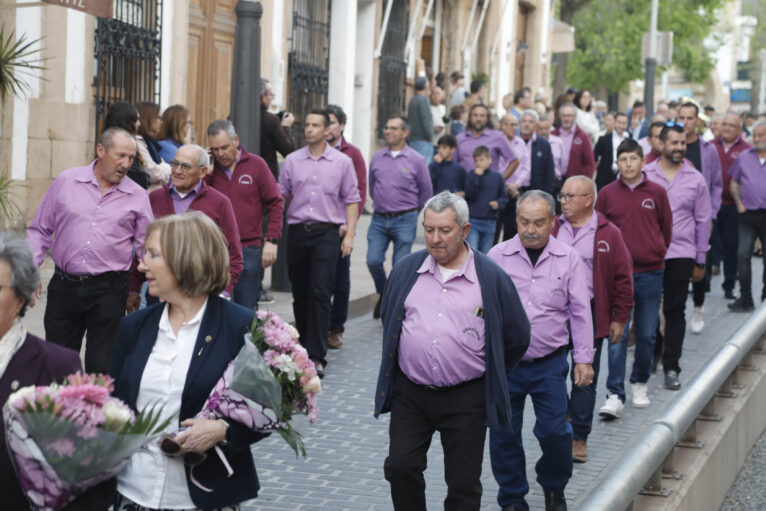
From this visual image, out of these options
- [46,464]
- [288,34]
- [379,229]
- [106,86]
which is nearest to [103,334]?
[46,464]

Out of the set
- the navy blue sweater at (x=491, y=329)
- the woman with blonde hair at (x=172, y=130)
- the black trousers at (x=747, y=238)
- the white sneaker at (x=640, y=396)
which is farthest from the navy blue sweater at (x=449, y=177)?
the navy blue sweater at (x=491, y=329)

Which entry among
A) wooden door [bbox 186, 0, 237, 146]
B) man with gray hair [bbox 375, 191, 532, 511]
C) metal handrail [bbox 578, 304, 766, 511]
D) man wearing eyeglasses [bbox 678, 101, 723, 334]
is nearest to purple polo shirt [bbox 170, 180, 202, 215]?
man with gray hair [bbox 375, 191, 532, 511]

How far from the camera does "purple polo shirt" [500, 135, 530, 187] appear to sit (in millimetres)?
16062

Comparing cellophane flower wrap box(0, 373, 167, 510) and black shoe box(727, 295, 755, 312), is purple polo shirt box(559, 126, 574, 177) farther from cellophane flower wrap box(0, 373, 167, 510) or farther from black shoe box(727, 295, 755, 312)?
cellophane flower wrap box(0, 373, 167, 510)

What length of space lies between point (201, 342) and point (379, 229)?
8606mm

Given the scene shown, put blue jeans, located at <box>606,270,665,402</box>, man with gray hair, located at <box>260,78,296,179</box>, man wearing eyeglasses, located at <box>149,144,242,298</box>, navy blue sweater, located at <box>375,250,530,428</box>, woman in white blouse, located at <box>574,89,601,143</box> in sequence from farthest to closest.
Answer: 1. woman in white blouse, located at <box>574,89,601,143</box>
2. man with gray hair, located at <box>260,78,296,179</box>
3. blue jeans, located at <box>606,270,665,402</box>
4. man wearing eyeglasses, located at <box>149,144,242,298</box>
5. navy blue sweater, located at <box>375,250,530,428</box>

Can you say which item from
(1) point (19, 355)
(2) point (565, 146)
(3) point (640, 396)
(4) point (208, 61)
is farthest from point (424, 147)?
(1) point (19, 355)

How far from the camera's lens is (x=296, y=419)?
14.1ft

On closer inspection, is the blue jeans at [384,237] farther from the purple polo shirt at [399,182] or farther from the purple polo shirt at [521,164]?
the purple polo shirt at [521,164]

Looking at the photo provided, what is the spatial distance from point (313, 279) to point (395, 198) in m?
2.28

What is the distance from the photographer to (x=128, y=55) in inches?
580

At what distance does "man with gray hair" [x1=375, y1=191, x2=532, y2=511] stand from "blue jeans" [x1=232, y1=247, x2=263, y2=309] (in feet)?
12.3

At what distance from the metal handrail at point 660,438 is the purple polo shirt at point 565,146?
9.59 meters

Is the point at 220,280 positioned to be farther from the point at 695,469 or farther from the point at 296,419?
the point at 695,469
